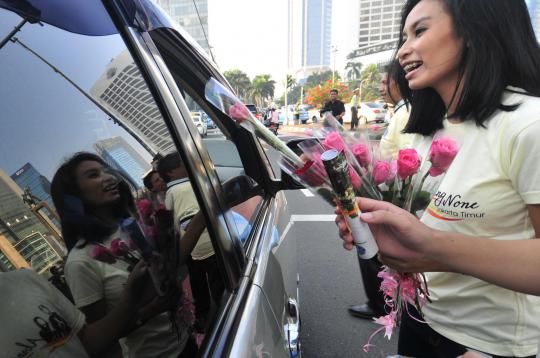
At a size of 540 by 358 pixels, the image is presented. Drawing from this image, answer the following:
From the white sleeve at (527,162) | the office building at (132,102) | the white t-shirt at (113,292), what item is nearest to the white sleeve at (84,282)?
the white t-shirt at (113,292)

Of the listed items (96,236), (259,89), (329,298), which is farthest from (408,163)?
(259,89)

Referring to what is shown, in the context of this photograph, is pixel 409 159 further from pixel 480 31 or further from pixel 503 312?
pixel 503 312

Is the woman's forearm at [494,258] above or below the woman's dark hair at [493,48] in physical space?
below

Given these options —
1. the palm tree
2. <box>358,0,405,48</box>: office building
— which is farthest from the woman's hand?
the palm tree

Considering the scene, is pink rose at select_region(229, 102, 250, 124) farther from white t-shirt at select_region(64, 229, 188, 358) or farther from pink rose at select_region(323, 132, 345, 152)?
white t-shirt at select_region(64, 229, 188, 358)

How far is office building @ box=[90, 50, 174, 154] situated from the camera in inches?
34.6

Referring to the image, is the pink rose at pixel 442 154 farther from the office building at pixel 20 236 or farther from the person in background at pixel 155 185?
the office building at pixel 20 236

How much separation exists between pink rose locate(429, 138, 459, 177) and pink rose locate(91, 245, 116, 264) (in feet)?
2.74

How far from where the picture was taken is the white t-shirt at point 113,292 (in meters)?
0.64

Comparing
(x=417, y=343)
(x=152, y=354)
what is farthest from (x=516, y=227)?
(x=152, y=354)

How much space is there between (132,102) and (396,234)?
0.80 metres

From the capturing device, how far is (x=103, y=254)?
2.26 feet

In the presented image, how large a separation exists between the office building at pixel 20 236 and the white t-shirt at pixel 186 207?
37cm

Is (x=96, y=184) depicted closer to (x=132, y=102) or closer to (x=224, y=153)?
(x=132, y=102)
